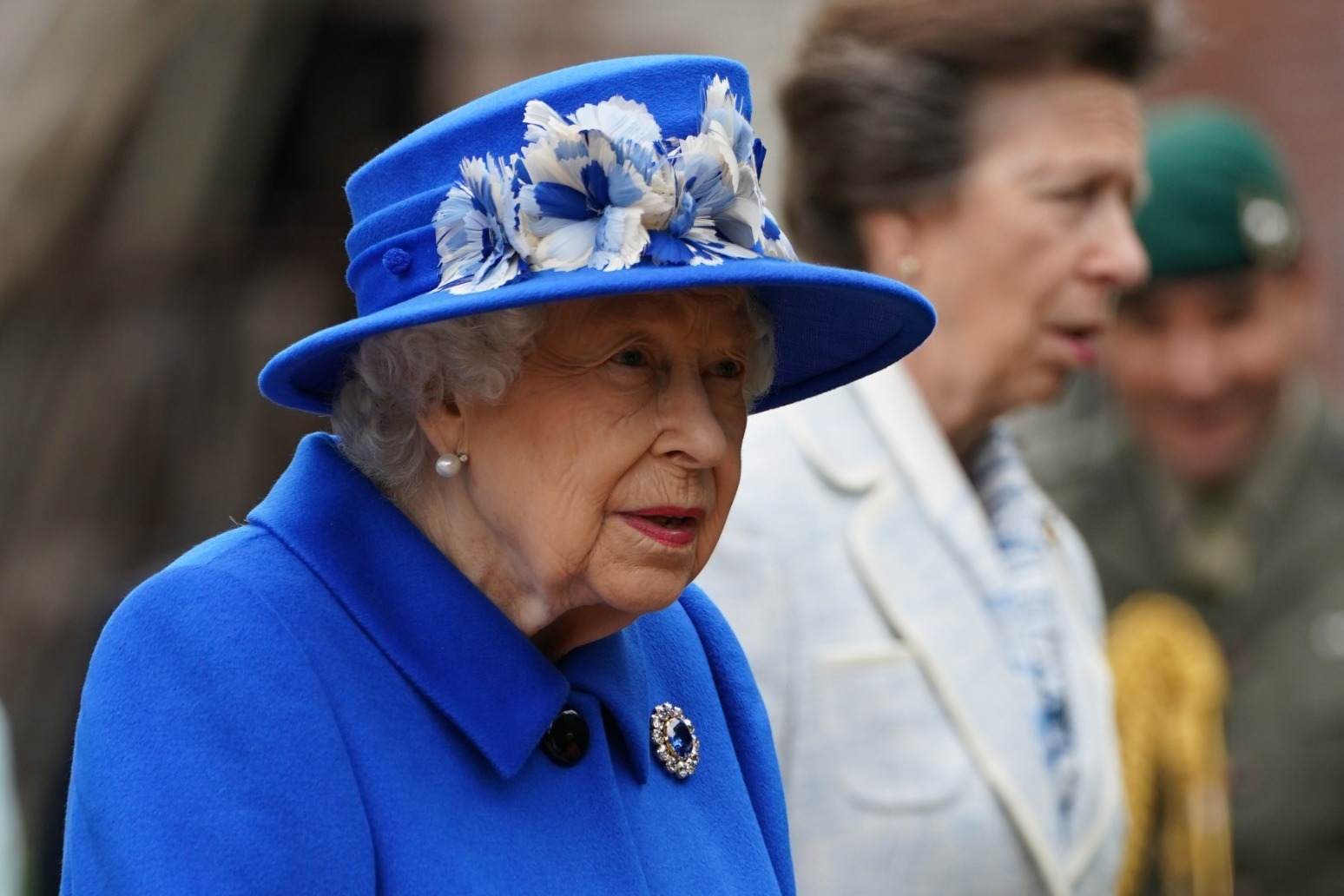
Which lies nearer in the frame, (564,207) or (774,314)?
(564,207)

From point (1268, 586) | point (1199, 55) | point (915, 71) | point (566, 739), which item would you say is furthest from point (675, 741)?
point (1199, 55)

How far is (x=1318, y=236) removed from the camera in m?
7.22

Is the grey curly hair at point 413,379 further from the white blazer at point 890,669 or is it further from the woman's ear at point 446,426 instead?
the white blazer at point 890,669

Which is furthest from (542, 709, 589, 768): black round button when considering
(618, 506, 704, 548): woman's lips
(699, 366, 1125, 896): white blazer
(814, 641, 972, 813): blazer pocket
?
(814, 641, 972, 813): blazer pocket

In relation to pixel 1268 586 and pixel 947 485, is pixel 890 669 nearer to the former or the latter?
pixel 947 485

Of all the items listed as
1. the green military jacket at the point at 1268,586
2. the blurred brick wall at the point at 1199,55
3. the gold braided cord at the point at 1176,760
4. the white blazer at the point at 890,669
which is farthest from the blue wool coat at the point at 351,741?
the blurred brick wall at the point at 1199,55

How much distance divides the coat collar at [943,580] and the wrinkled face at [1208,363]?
1.61 meters

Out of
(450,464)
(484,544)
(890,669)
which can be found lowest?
(890,669)

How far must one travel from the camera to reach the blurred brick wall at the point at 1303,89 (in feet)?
23.5

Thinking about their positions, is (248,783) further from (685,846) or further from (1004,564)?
(1004,564)

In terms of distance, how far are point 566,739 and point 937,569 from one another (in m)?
1.31

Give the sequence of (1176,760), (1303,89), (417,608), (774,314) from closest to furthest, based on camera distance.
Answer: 1. (417,608)
2. (774,314)
3. (1176,760)
4. (1303,89)

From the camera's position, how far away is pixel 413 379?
6.93ft

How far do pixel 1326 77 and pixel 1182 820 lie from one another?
3870 millimetres
